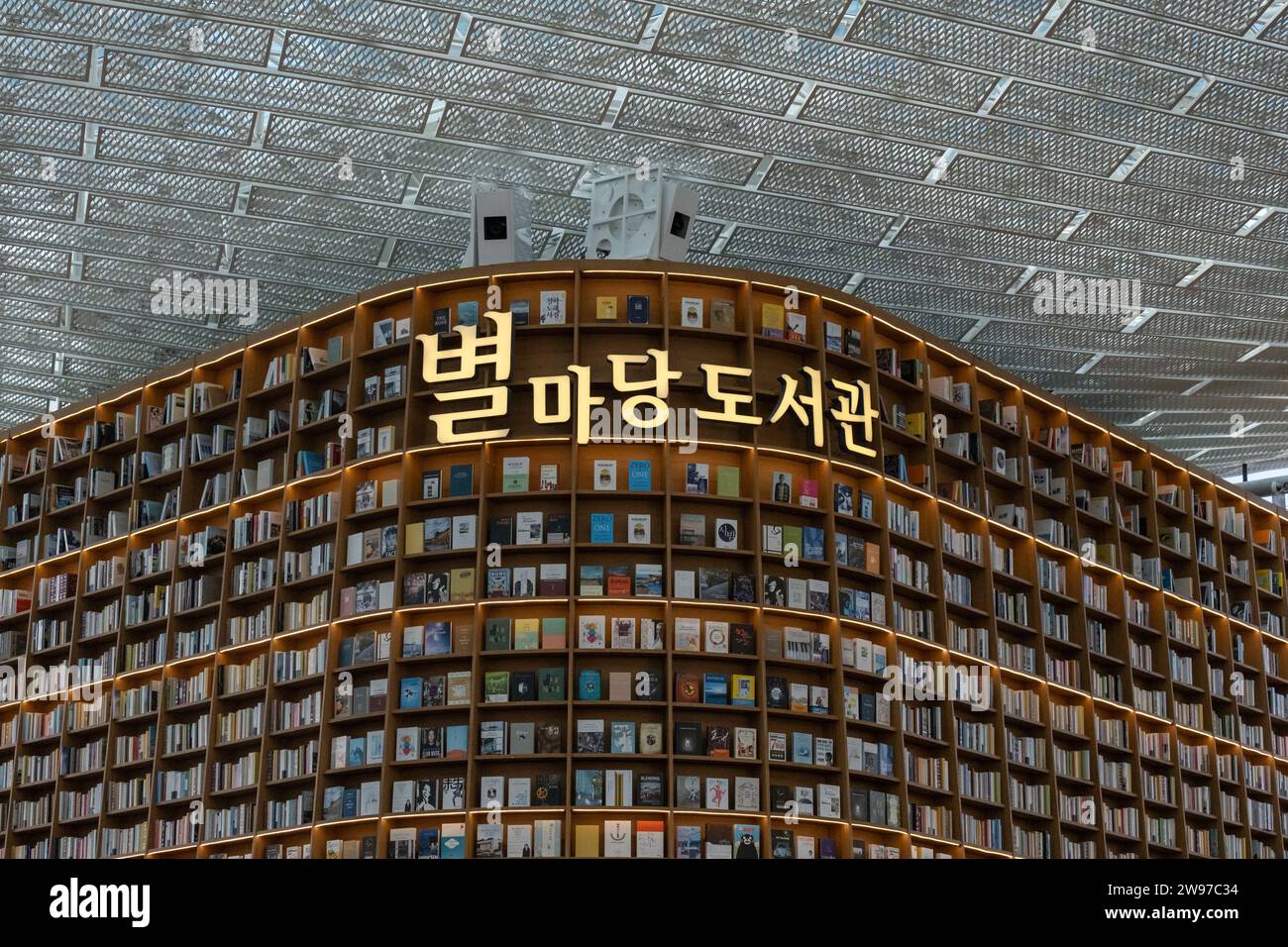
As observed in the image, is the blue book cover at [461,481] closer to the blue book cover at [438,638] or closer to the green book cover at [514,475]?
the green book cover at [514,475]

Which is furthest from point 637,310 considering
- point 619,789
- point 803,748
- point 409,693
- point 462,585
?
point 619,789

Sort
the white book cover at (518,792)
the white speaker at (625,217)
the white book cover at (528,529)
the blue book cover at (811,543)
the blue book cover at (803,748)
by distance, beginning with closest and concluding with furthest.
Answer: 1. the white book cover at (518,792)
2. the blue book cover at (803,748)
3. the white book cover at (528,529)
4. the blue book cover at (811,543)
5. the white speaker at (625,217)

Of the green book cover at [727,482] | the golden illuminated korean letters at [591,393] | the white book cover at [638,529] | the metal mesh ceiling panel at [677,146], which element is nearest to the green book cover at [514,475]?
the golden illuminated korean letters at [591,393]

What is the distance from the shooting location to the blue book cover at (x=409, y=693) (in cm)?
912

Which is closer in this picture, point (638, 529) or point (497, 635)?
point (497, 635)

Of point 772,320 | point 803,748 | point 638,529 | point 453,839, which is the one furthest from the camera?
point 772,320

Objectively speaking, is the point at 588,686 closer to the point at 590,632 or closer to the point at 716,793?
the point at 590,632

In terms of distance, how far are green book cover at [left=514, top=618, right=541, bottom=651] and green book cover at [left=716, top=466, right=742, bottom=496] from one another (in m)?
1.31

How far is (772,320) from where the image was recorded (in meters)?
10.0

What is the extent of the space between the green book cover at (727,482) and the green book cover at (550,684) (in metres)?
1.40

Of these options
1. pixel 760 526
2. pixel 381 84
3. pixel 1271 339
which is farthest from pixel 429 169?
pixel 1271 339

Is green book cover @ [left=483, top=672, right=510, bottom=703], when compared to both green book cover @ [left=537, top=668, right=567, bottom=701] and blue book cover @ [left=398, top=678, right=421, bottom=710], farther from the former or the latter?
blue book cover @ [left=398, top=678, right=421, bottom=710]

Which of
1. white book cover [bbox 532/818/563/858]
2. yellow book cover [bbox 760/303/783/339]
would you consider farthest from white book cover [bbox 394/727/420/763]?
yellow book cover [bbox 760/303/783/339]

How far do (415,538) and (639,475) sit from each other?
133 cm
